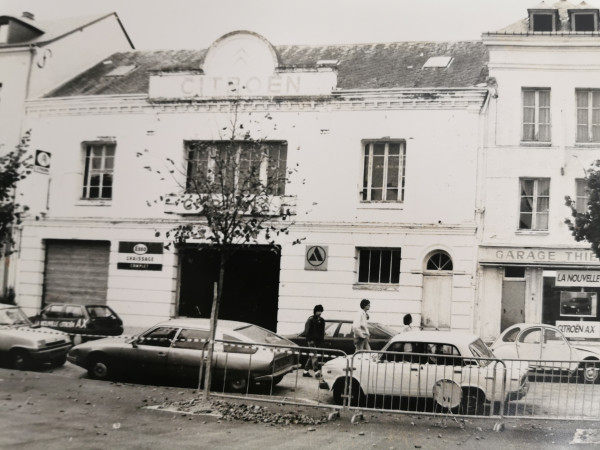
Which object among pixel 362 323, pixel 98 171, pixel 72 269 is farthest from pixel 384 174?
pixel 72 269

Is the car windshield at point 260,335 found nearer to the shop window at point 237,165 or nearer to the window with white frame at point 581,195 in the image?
the shop window at point 237,165

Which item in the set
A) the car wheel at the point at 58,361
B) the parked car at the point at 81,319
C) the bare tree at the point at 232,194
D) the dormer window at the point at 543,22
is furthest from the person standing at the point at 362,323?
the car wheel at the point at 58,361

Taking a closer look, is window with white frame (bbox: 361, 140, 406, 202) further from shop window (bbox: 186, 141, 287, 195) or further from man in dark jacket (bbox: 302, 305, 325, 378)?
man in dark jacket (bbox: 302, 305, 325, 378)

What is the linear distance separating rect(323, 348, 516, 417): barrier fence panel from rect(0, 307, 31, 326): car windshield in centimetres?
456

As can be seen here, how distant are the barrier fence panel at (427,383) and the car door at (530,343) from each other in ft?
1.17


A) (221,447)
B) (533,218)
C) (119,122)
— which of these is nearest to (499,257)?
(533,218)

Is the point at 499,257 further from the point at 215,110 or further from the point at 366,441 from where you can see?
the point at 215,110

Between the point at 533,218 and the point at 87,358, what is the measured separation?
673cm

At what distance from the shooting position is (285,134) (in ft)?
31.3

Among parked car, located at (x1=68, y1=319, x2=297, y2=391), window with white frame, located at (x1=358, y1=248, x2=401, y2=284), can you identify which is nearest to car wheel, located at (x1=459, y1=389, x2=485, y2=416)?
window with white frame, located at (x1=358, y1=248, x2=401, y2=284)

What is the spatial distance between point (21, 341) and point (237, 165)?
4.30 metres

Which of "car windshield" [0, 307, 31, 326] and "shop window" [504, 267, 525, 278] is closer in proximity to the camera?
"shop window" [504, 267, 525, 278]

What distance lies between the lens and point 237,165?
329 inches

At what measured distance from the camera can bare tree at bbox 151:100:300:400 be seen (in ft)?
26.1
